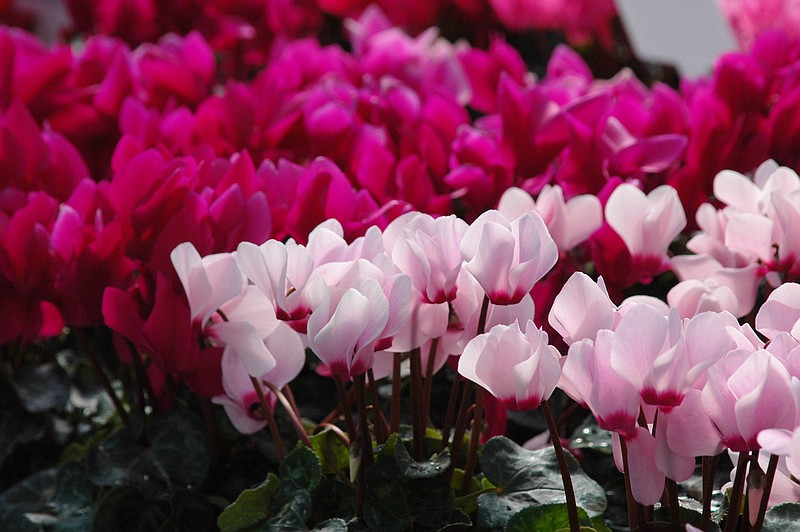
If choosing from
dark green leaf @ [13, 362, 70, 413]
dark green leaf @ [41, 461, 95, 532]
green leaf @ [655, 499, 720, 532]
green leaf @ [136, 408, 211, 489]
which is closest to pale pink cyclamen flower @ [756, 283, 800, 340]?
green leaf @ [655, 499, 720, 532]

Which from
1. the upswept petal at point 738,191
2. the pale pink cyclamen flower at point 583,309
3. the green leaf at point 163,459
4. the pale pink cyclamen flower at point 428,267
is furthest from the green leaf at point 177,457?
the upswept petal at point 738,191

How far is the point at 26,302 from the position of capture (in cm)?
88

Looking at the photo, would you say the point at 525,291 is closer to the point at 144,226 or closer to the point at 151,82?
the point at 144,226

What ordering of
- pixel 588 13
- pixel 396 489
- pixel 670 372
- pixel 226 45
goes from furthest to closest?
pixel 588 13, pixel 226 45, pixel 396 489, pixel 670 372

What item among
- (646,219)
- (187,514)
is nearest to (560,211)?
(646,219)

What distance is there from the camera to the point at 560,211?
788 millimetres

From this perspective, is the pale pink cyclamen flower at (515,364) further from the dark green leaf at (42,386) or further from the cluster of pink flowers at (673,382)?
the dark green leaf at (42,386)

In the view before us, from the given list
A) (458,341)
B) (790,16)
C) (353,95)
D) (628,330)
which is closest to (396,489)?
(458,341)

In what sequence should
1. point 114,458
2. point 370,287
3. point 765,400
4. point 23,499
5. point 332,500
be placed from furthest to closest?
point 23,499
point 114,458
point 332,500
point 370,287
point 765,400

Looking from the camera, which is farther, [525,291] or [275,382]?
[275,382]

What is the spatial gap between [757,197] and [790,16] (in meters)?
0.93

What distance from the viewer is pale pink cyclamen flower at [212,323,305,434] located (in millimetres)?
714

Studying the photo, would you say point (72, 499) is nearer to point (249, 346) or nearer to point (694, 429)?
point (249, 346)

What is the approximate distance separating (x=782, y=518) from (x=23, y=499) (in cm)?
66
